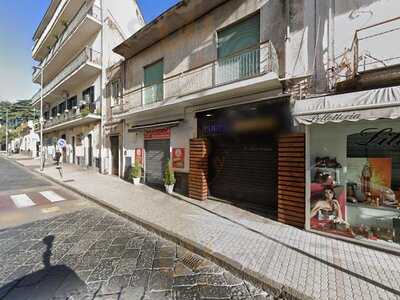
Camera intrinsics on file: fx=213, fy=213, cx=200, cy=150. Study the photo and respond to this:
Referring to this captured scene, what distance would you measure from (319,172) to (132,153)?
939 centimetres

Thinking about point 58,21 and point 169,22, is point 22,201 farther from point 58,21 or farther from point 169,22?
point 58,21

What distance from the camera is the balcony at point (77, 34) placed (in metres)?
14.4

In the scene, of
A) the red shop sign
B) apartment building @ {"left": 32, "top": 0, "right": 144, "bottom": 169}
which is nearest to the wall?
the red shop sign

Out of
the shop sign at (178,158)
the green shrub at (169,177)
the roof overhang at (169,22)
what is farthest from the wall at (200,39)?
the green shrub at (169,177)

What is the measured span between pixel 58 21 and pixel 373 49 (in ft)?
80.9

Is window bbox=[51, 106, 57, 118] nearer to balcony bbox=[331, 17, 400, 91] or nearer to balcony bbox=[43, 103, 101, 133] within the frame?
balcony bbox=[43, 103, 101, 133]

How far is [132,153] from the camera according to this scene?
11.7 m

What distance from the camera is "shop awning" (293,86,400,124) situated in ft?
11.2

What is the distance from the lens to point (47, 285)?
10.1 ft

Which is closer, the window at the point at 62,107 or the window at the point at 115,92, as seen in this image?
the window at the point at 115,92

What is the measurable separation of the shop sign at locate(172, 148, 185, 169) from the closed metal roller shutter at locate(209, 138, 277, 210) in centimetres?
136

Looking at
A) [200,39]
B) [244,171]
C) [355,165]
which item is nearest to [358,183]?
[355,165]

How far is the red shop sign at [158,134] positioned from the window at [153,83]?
1.36 metres

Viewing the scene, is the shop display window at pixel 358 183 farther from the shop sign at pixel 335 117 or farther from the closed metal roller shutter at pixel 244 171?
the closed metal roller shutter at pixel 244 171
